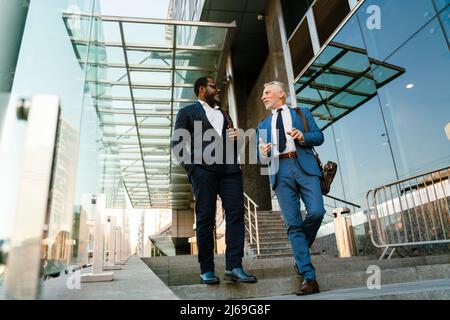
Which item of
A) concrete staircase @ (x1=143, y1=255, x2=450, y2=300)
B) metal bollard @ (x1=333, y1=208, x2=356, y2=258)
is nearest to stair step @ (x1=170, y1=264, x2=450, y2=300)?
concrete staircase @ (x1=143, y1=255, x2=450, y2=300)

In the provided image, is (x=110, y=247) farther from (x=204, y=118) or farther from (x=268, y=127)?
(x=268, y=127)

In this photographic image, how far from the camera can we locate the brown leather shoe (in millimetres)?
2275

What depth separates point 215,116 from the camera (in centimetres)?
277

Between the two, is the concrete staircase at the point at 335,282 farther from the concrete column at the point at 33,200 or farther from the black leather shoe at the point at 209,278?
the concrete column at the point at 33,200

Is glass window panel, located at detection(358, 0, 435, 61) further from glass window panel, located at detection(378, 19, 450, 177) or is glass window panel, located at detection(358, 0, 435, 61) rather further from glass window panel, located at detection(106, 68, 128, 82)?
glass window panel, located at detection(106, 68, 128, 82)

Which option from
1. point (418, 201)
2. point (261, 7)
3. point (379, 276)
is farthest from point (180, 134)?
point (261, 7)

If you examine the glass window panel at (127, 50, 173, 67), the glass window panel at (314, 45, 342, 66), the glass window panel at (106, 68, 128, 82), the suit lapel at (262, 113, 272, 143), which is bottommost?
the suit lapel at (262, 113, 272, 143)

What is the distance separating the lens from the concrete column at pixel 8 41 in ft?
5.74

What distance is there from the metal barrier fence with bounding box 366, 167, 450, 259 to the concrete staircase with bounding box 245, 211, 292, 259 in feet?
7.16

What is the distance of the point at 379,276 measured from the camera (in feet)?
9.16

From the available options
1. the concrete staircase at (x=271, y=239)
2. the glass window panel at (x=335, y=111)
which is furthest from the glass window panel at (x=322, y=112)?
the concrete staircase at (x=271, y=239)

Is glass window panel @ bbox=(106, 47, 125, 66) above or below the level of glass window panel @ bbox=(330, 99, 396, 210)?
above
